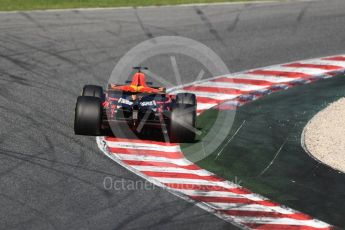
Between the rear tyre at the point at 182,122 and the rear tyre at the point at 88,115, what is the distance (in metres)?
1.48

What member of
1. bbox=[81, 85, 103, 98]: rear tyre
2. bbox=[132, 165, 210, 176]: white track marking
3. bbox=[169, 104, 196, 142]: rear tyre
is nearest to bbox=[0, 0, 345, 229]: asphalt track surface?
bbox=[132, 165, 210, 176]: white track marking

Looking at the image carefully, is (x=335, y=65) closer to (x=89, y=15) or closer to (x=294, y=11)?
(x=294, y=11)

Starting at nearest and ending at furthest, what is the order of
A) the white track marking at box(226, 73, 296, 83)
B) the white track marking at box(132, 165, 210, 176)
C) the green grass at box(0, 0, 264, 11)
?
1. the white track marking at box(132, 165, 210, 176)
2. the white track marking at box(226, 73, 296, 83)
3. the green grass at box(0, 0, 264, 11)

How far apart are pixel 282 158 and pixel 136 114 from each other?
3.08 m

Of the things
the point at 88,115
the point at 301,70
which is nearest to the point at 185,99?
the point at 88,115

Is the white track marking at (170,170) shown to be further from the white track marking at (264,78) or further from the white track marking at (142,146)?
the white track marking at (264,78)

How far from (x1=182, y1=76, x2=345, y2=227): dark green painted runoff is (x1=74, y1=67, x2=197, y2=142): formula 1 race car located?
0.61 metres

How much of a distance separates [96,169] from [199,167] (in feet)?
6.67

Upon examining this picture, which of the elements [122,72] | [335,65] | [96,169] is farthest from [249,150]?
[335,65]

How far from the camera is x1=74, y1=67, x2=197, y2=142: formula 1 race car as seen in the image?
18.1m

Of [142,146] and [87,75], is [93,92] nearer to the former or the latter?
[142,146]

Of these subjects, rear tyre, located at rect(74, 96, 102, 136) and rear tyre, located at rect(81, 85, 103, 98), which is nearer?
rear tyre, located at rect(74, 96, 102, 136)

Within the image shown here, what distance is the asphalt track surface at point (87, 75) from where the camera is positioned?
1478 centimetres

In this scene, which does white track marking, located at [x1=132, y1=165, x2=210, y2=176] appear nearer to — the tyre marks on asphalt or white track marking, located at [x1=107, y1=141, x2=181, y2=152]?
the tyre marks on asphalt
